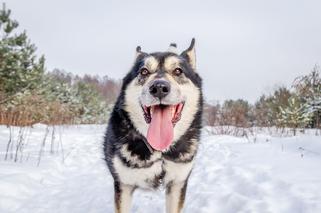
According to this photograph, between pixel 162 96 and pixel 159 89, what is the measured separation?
2.8 inches

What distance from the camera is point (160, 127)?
3.21 meters

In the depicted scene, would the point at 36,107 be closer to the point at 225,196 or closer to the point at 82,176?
the point at 82,176

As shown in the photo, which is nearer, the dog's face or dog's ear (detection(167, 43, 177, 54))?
the dog's face

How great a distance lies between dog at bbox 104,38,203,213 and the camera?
3.20m

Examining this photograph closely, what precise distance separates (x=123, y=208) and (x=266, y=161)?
269 centimetres

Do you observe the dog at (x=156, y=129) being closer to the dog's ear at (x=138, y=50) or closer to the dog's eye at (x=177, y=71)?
the dog's eye at (x=177, y=71)

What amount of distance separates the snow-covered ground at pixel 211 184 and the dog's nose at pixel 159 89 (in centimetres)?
136

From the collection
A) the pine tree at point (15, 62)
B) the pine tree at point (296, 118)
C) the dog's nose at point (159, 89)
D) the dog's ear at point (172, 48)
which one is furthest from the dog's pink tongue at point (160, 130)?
the pine tree at point (15, 62)

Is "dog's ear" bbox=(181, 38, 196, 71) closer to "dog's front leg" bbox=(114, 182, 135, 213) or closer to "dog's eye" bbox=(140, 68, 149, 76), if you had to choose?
"dog's eye" bbox=(140, 68, 149, 76)

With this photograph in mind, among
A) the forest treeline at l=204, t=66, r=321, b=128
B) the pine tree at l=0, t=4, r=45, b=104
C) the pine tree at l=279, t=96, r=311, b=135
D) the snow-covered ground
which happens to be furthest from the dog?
the pine tree at l=0, t=4, r=45, b=104

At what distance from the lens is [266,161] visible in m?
5.29

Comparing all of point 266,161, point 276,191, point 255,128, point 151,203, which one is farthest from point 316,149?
point 255,128

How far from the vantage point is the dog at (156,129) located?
320 cm

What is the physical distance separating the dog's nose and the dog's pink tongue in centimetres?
20
